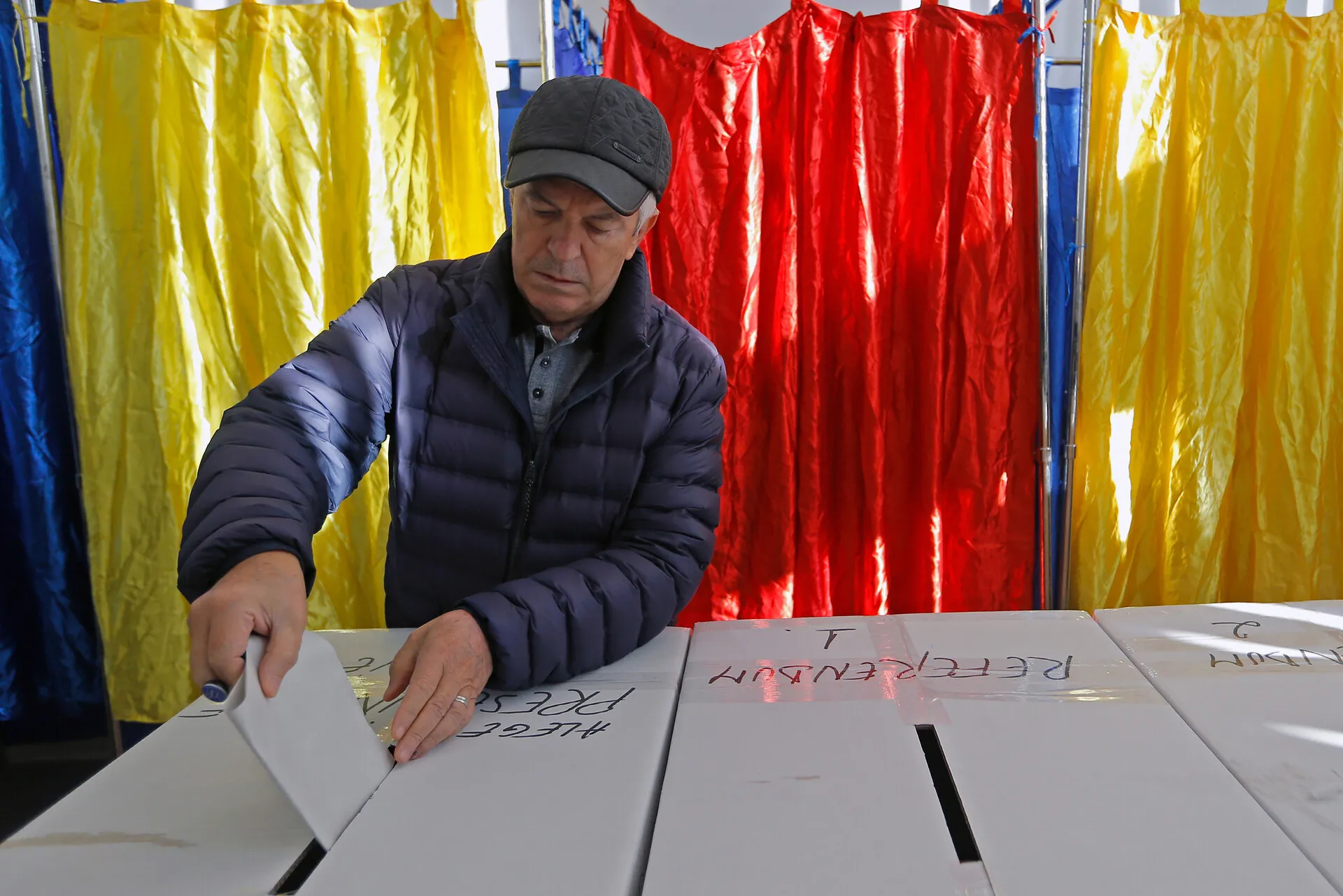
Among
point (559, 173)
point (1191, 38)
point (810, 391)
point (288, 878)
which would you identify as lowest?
point (288, 878)

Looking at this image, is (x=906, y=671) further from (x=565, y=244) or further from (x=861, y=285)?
(x=861, y=285)

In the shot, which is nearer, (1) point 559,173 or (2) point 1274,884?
(2) point 1274,884

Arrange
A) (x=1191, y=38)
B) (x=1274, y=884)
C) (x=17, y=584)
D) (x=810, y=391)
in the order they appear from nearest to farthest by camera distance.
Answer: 1. (x=1274, y=884)
2. (x=1191, y=38)
3. (x=810, y=391)
4. (x=17, y=584)

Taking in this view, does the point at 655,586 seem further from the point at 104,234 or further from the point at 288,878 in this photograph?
the point at 104,234

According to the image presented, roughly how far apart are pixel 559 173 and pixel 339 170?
45.3 inches

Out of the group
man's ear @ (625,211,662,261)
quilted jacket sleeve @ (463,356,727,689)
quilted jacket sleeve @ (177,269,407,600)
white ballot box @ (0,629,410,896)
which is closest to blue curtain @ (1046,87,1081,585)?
quilted jacket sleeve @ (463,356,727,689)

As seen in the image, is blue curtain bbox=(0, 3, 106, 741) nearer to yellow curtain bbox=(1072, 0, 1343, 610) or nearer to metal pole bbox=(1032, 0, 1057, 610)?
metal pole bbox=(1032, 0, 1057, 610)

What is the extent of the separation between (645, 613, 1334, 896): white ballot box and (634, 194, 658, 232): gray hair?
56cm

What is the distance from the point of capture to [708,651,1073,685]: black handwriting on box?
958mm

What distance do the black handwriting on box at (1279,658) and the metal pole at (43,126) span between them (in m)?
2.27

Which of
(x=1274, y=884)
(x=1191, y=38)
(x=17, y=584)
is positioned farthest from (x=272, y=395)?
(x=1191, y=38)

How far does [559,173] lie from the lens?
1.07 metres

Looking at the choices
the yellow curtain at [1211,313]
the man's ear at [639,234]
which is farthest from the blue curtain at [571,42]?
the yellow curtain at [1211,313]

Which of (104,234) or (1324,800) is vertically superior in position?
(104,234)
